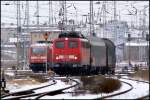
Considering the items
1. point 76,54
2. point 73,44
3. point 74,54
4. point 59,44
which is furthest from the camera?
point 59,44

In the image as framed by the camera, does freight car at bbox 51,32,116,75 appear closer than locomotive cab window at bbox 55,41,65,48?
Yes

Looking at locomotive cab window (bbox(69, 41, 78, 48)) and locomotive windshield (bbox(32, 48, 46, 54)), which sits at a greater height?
locomotive cab window (bbox(69, 41, 78, 48))

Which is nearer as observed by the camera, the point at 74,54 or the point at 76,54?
the point at 76,54

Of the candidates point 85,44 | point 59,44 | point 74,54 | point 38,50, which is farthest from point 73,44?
point 38,50

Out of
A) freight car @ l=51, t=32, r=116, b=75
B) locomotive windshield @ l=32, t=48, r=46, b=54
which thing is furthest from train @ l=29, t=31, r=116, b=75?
locomotive windshield @ l=32, t=48, r=46, b=54

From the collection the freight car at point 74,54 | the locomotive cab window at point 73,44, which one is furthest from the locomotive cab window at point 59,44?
the locomotive cab window at point 73,44

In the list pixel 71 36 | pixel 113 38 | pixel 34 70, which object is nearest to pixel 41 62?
pixel 34 70

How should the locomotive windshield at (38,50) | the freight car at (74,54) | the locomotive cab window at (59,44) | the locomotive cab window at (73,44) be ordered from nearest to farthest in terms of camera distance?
the freight car at (74,54), the locomotive cab window at (73,44), the locomotive cab window at (59,44), the locomotive windshield at (38,50)

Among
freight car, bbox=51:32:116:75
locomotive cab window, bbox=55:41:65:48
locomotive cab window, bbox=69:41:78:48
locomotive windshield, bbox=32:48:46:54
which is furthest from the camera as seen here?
locomotive windshield, bbox=32:48:46:54

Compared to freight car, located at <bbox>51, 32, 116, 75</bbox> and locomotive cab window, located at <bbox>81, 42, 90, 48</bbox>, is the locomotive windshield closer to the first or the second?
freight car, located at <bbox>51, 32, 116, 75</bbox>

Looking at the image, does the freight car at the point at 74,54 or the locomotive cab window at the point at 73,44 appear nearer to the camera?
the freight car at the point at 74,54

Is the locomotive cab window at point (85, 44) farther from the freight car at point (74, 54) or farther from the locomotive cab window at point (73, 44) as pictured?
the locomotive cab window at point (73, 44)

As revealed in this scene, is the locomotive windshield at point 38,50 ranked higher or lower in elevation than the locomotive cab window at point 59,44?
lower

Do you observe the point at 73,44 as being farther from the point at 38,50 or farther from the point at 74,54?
the point at 38,50
